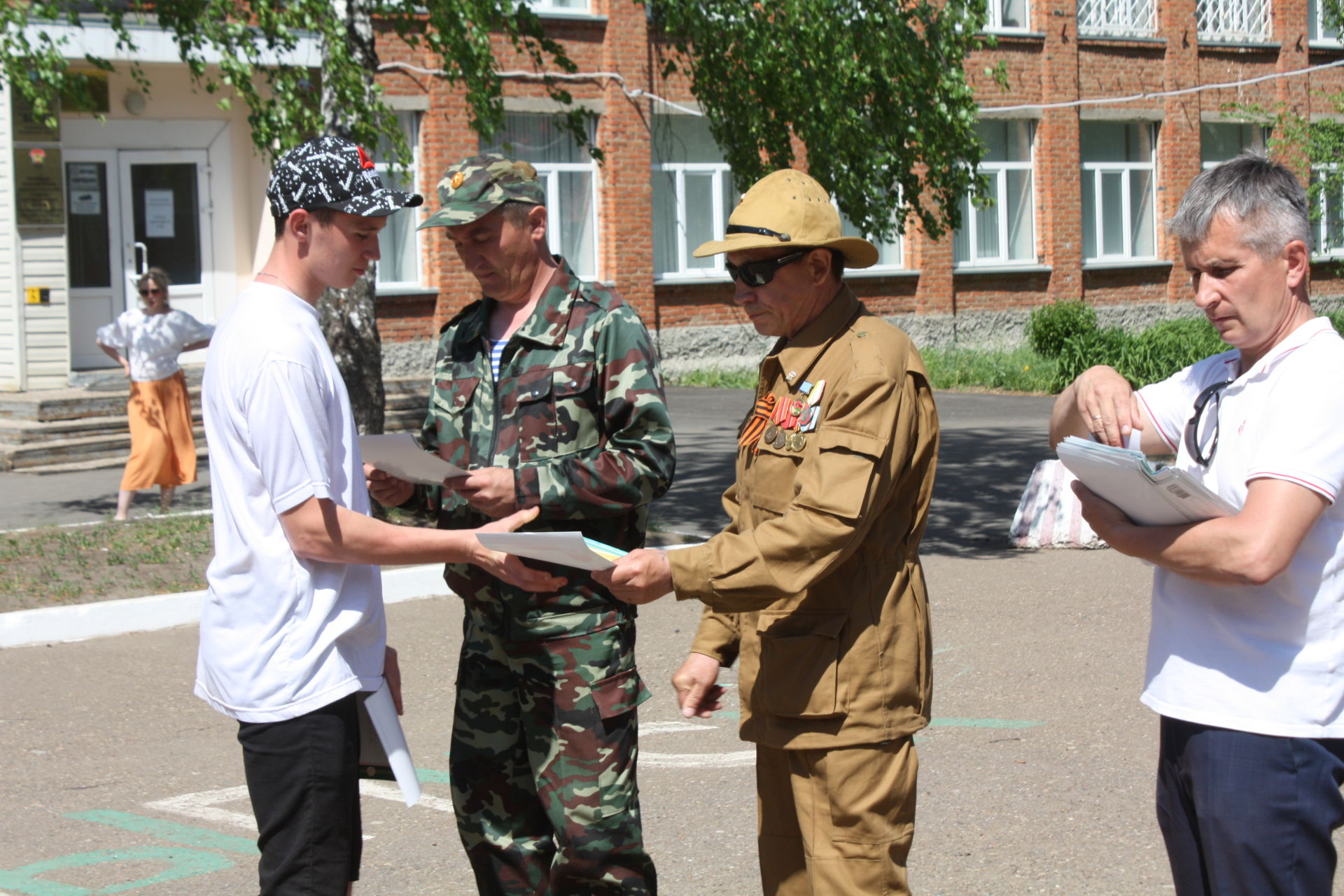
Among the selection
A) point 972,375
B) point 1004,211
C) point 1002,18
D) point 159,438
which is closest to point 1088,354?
point 972,375

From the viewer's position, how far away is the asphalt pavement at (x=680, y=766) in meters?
4.70

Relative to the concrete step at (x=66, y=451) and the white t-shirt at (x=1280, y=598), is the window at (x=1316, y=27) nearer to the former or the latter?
the concrete step at (x=66, y=451)

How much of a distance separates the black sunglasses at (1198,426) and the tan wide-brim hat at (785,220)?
31.5 inches

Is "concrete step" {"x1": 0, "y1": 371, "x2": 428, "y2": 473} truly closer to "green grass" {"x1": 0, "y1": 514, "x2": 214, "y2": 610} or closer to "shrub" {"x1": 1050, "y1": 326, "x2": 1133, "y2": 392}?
"green grass" {"x1": 0, "y1": 514, "x2": 214, "y2": 610}

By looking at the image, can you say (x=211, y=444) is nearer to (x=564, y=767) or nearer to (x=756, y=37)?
(x=564, y=767)

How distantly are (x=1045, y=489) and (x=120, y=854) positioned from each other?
7661 mm

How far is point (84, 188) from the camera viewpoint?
18016 millimetres

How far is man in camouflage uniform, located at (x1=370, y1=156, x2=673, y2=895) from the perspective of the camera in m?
3.68

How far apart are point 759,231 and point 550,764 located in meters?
1.41

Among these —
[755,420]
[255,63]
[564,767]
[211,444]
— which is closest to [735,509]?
[755,420]

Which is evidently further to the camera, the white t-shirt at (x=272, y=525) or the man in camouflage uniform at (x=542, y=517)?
the man in camouflage uniform at (x=542, y=517)

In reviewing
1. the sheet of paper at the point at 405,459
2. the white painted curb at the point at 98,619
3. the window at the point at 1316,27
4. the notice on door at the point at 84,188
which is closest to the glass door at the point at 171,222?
the notice on door at the point at 84,188

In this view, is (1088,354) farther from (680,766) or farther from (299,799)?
(299,799)

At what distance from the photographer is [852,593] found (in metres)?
3.18
